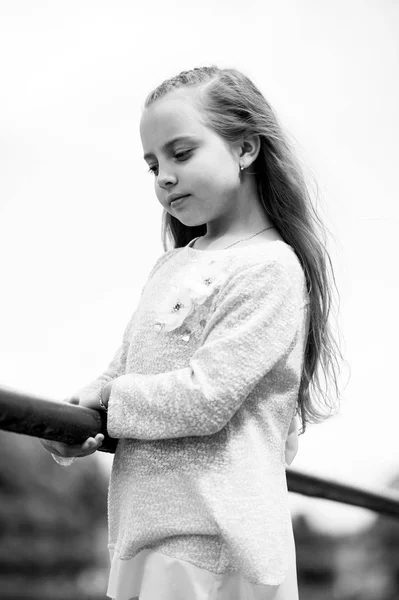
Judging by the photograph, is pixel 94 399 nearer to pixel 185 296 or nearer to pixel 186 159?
pixel 185 296

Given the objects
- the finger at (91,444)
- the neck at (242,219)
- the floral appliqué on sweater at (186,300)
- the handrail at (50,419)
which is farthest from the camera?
the neck at (242,219)

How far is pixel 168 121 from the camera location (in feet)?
3.51

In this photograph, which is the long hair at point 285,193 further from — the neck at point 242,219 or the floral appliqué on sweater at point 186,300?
the floral appliqué on sweater at point 186,300

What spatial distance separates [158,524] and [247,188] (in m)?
0.43

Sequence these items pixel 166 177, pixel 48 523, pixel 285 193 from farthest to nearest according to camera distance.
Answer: pixel 48 523
pixel 285 193
pixel 166 177

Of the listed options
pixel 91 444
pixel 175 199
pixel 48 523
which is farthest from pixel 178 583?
pixel 48 523

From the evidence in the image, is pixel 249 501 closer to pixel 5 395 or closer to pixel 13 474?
pixel 5 395

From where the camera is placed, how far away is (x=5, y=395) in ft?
2.56

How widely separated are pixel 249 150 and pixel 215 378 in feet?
1.12

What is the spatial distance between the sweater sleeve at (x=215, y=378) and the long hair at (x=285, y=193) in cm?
13

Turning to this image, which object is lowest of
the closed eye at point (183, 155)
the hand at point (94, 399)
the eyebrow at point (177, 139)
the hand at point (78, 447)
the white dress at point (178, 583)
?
the white dress at point (178, 583)

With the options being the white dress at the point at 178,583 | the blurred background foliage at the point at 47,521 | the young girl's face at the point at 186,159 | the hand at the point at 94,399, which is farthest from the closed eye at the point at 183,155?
the blurred background foliage at the point at 47,521

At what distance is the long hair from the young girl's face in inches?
0.8

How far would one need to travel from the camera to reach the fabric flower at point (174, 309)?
102 cm
